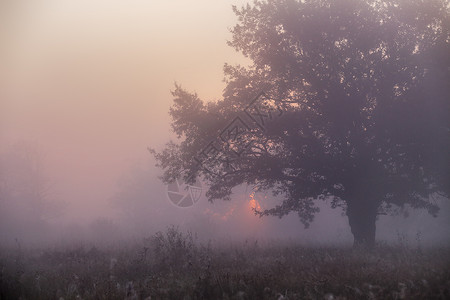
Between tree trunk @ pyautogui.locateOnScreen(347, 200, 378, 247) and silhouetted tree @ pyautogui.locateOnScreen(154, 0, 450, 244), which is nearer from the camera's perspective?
silhouetted tree @ pyautogui.locateOnScreen(154, 0, 450, 244)

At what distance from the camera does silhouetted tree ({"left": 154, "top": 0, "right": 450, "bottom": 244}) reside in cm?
1443

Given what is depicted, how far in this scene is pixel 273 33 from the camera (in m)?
15.6

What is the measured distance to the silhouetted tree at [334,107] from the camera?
14.4 meters

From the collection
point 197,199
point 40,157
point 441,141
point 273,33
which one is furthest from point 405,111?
point 40,157

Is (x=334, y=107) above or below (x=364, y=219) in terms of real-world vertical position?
above

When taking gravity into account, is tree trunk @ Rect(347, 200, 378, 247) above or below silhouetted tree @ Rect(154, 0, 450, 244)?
below

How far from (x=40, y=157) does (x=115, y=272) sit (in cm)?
4867

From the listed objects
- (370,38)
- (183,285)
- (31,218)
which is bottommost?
(183,285)

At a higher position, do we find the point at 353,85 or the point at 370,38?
the point at 370,38

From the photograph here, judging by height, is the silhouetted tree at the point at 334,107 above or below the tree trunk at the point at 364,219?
above

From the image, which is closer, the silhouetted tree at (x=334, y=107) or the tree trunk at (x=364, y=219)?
the silhouetted tree at (x=334, y=107)

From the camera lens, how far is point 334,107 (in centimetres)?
1517

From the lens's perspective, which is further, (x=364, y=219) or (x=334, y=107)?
(x=364, y=219)

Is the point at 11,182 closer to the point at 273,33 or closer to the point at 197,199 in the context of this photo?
the point at 197,199
